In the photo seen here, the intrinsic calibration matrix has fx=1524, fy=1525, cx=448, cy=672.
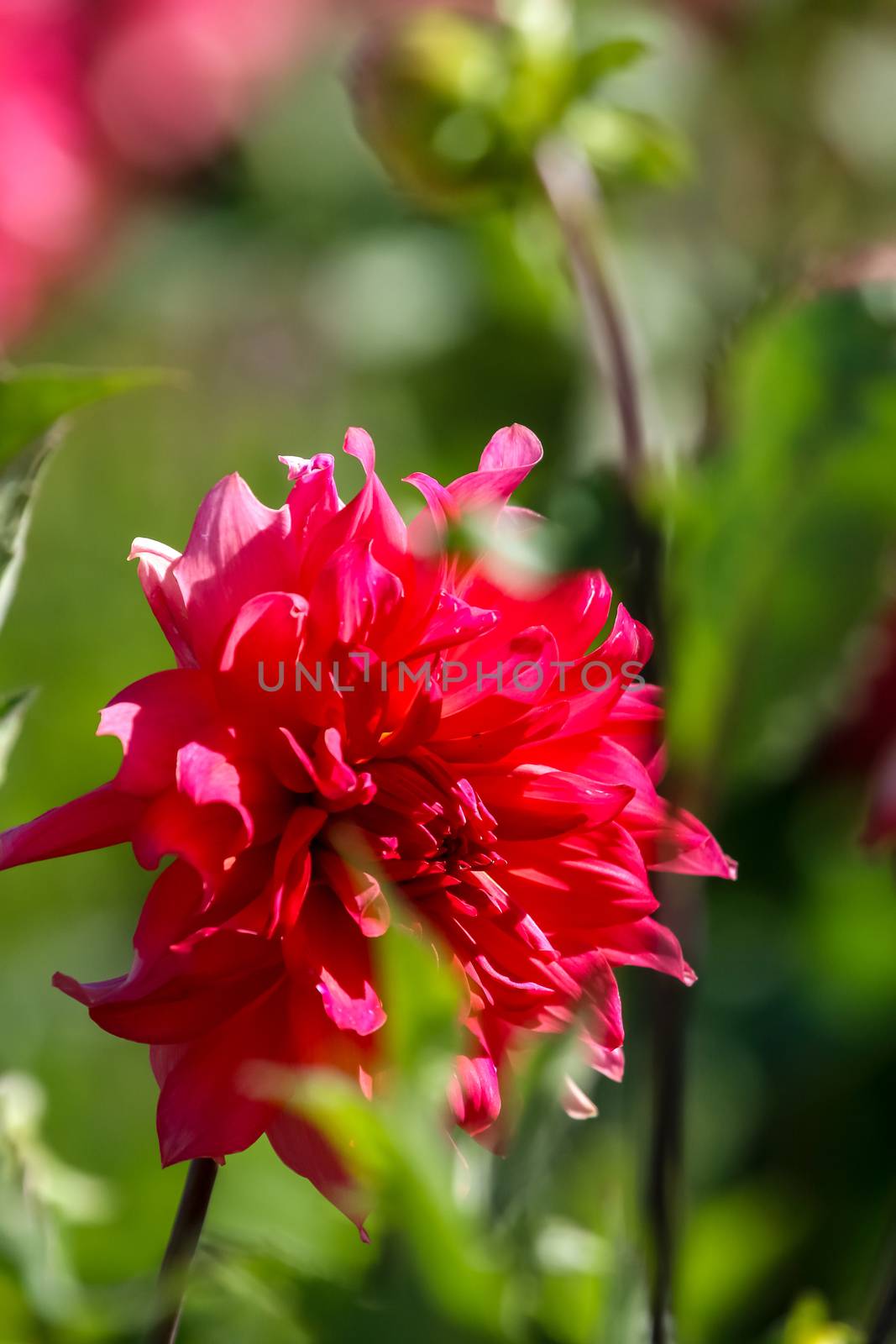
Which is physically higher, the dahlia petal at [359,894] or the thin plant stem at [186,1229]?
the dahlia petal at [359,894]

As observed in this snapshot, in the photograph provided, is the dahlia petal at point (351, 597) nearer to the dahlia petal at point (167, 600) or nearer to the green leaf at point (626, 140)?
the dahlia petal at point (167, 600)

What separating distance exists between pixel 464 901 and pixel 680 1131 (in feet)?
0.32

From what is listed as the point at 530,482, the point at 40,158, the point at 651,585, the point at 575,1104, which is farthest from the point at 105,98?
the point at 575,1104

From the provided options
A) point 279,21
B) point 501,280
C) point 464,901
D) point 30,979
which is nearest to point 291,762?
point 464,901

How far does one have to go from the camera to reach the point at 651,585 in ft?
1.13

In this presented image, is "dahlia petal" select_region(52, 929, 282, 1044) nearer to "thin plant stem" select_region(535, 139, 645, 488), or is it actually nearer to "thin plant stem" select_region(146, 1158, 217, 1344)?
"thin plant stem" select_region(146, 1158, 217, 1344)

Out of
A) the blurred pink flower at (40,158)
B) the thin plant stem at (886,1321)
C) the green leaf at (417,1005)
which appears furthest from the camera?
the blurred pink flower at (40,158)

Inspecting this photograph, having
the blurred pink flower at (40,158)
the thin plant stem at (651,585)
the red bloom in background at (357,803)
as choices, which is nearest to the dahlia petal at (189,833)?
the red bloom in background at (357,803)

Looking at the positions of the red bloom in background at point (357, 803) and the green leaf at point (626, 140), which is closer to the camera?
the red bloom in background at point (357, 803)

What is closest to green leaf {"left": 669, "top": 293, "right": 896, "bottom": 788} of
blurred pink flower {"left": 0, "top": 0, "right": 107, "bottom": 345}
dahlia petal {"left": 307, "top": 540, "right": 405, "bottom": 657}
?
dahlia petal {"left": 307, "top": 540, "right": 405, "bottom": 657}

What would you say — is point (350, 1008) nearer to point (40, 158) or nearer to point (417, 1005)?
point (417, 1005)

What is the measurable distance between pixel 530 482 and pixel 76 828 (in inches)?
14.3

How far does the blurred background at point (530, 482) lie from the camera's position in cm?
32

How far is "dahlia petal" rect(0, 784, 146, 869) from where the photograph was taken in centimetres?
24
